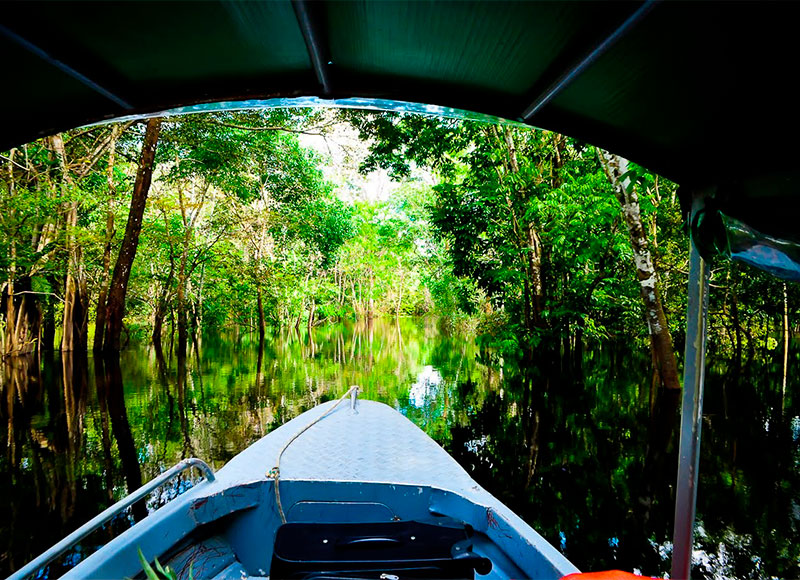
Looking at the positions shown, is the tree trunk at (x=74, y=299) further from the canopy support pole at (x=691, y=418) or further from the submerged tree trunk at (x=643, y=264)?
the canopy support pole at (x=691, y=418)

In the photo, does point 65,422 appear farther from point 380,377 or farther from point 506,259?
point 506,259

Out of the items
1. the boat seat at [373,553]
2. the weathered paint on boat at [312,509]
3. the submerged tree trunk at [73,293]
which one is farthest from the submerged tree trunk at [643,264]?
the submerged tree trunk at [73,293]

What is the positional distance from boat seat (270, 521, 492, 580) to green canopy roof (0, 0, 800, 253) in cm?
163

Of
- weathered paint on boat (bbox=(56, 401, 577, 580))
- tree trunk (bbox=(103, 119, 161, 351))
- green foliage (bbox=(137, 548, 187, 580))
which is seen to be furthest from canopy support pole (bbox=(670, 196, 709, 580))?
tree trunk (bbox=(103, 119, 161, 351))

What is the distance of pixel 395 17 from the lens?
52.7 inches

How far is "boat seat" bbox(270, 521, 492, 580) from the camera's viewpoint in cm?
165

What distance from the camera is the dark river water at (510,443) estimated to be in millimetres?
3975

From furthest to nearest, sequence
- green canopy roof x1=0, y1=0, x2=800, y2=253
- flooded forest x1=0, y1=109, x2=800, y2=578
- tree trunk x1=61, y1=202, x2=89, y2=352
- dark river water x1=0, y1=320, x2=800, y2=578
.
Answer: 1. tree trunk x1=61, y1=202, x2=89, y2=352
2. flooded forest x1=0, y1=109, x2=800, y2=578
3. dark river water x1=0, y1=320, x2=800, y2=578
4. green canopy roof x1=0, y1=0, x2=800, y2=253

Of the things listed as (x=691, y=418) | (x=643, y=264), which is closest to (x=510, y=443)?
(x=643, y=264)

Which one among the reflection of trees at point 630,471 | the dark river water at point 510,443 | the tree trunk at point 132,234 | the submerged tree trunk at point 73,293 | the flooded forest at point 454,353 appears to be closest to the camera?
the reflection of trees at point 630,471

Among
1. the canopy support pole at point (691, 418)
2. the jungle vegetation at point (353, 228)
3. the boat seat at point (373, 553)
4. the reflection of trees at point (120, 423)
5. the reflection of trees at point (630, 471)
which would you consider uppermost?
the jungle vegetation at point (353, 228)

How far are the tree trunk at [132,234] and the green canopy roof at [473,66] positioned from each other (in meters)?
11.3

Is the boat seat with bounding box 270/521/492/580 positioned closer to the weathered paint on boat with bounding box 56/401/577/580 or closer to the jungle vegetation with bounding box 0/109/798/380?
the weathered paint on boat with bounding box 56/401/577/580

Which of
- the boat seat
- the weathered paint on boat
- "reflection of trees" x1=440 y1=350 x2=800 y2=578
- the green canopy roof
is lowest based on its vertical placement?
"reflection of trees" x1=440 y1=350 x2=800 y2=578
